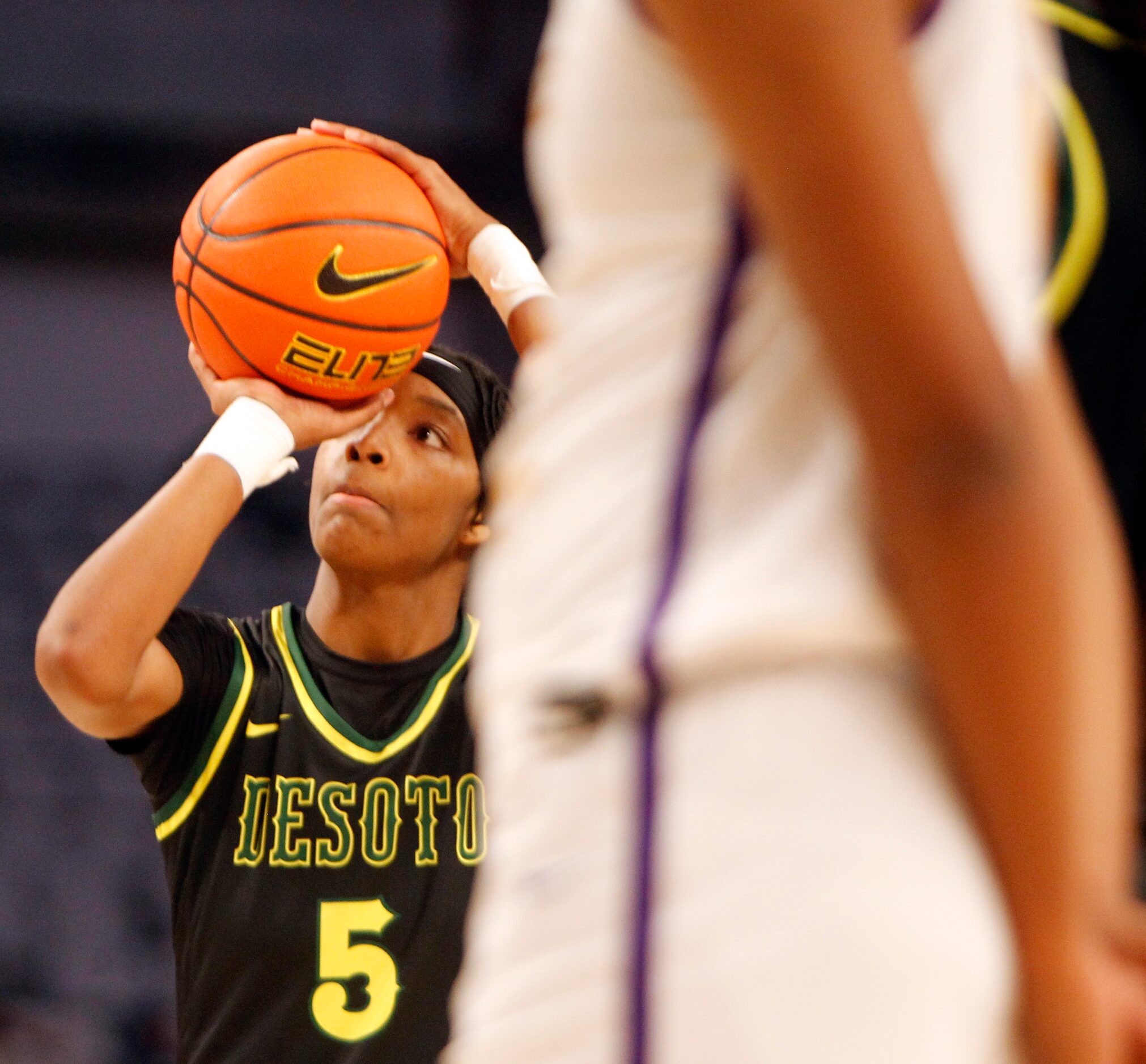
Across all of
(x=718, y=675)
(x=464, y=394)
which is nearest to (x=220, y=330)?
(x=464, y=394)

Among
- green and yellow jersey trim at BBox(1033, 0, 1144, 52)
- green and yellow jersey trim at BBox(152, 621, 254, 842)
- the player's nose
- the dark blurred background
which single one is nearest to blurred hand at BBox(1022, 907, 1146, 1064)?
green and yellow jersey trim at BBox(1033, 0, 1144, 52)

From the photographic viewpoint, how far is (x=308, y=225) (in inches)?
77.2

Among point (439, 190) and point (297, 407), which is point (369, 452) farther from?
point (439, 190)

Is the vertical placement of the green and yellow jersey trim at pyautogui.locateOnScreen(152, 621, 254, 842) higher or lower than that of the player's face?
lower

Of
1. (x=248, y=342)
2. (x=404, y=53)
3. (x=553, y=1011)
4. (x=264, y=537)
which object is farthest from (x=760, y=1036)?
(x=404, y=53)

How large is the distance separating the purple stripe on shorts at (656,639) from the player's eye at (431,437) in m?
1.85

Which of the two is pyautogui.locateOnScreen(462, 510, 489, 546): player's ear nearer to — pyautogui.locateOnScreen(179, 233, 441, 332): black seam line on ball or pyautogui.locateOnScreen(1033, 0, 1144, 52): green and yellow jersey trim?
pyautogui.locateOnScreen(179, 233, 441, 332): black seam line on ball

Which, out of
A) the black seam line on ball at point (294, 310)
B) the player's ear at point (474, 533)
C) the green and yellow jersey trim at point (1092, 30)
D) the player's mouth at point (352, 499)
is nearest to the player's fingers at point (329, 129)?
the black seam line on ball at point (294, 310)

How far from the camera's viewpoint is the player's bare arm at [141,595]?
1.84 metres

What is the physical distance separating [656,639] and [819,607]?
0.18ft

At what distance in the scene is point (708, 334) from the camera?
51cm

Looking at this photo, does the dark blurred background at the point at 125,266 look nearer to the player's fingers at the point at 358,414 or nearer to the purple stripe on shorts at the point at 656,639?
the player's fingers at the point at 358,414

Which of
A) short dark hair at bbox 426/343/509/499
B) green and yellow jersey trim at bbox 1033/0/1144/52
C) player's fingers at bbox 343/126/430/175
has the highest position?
green and yellow jersey trim at bbox 1033/0/1144/52

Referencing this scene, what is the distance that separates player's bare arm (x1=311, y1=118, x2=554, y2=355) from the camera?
7.02 feet
